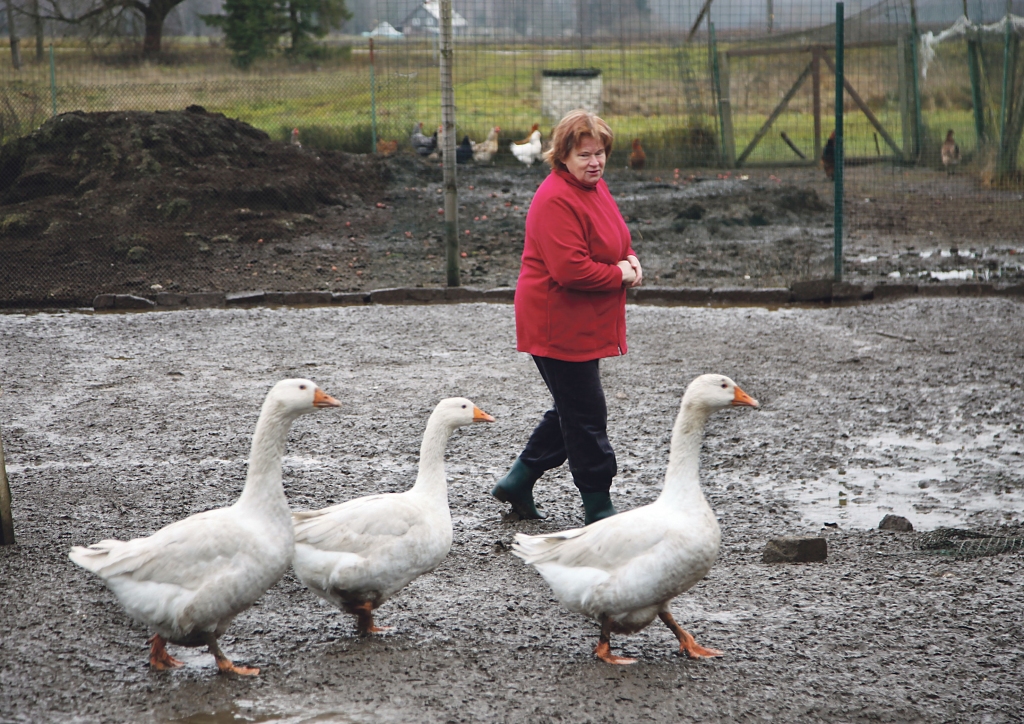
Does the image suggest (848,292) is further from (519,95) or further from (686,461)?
(519,95)

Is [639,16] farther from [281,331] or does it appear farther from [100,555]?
[100,555]

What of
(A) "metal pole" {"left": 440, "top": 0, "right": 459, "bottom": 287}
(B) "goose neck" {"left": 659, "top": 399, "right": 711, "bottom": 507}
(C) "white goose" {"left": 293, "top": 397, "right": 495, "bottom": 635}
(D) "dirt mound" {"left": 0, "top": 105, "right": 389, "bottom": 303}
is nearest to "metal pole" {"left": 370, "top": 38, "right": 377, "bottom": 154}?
(D) "dirt mound" {"left": 0, "top": 105, "right": 389, "bottom": 303}

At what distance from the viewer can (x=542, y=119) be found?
2014 cm

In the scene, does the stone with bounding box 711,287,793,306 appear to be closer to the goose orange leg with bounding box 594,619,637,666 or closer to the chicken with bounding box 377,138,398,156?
the goose orange leg with bounding box 594,619,637,666

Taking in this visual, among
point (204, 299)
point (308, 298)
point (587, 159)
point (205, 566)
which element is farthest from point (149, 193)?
point (205, 566)

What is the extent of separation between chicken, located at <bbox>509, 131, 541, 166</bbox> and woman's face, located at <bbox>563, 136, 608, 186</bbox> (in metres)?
15.9

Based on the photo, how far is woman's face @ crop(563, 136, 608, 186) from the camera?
468 cm

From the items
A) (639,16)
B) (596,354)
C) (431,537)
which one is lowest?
(431,537)

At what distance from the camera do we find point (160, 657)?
3.82m

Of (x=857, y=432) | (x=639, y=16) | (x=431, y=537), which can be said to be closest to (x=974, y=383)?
(x=857, y=432)

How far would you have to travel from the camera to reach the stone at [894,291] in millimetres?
11141

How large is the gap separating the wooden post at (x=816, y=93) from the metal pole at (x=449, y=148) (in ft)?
33.2

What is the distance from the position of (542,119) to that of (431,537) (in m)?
17.1

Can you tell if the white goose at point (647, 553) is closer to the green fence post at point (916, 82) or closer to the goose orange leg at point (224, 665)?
the goose orange leg at point (224, 665)
